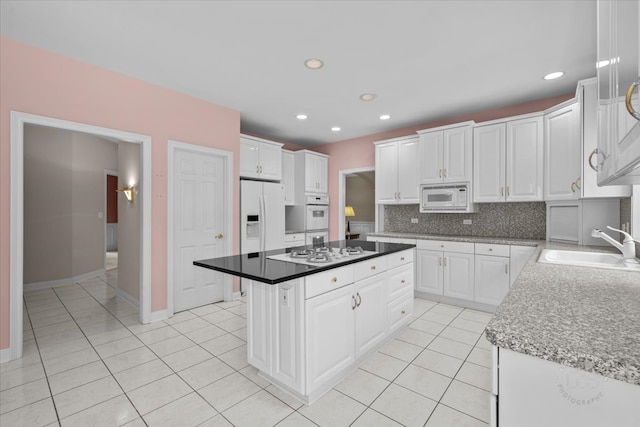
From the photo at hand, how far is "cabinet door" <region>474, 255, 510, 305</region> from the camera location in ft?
11.7

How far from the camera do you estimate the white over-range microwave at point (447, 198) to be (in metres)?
4.05

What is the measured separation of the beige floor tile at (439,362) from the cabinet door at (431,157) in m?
2.50

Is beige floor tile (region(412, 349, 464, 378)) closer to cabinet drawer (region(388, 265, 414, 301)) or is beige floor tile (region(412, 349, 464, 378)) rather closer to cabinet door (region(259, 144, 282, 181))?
cabinet drawer (region(388, 265, 414, 301))

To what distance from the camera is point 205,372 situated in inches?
92.4

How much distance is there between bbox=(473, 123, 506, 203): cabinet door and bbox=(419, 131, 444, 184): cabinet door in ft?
1.50

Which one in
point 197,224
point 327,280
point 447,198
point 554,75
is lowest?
point 327,280

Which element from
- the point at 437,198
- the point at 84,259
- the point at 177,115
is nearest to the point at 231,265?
the point at 177,115

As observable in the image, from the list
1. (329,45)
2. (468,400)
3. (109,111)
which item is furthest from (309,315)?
(109,111)

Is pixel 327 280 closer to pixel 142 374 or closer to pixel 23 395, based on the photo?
pixel 142 374

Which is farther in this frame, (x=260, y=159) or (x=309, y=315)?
(x=260, y=159)

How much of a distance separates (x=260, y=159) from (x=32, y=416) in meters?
3.68

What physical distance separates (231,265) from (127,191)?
2921 millimetres

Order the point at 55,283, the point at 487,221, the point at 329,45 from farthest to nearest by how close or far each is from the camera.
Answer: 1. the point at 55,283
2. the point at 487,221
3. the point at 329,45

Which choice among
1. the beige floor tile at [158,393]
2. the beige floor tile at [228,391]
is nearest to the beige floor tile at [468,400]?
the beige floor tile at [228,391]
